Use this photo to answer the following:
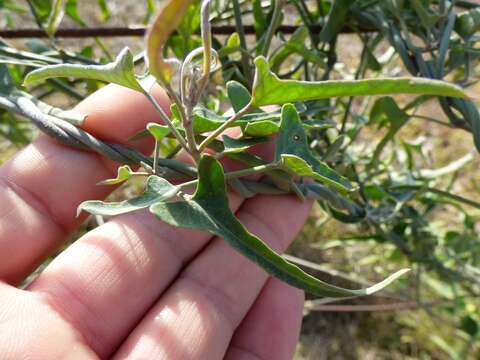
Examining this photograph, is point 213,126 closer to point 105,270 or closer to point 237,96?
point 237,96

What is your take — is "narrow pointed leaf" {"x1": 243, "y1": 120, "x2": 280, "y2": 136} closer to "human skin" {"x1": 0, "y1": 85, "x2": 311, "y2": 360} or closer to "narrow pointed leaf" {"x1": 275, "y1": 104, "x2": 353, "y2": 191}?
"narrow pointed leaf" {"x1": 275, "y1": 104, "x2": 353, "y2": 191}

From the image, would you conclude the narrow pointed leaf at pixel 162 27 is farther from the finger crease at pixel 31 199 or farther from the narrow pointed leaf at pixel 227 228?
the finger crease at pixel 31 199

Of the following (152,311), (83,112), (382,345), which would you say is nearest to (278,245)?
(152,311)

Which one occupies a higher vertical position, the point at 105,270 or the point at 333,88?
the point at 333,88

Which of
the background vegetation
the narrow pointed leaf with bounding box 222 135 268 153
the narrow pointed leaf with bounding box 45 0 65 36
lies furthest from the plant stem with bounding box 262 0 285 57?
the narrow pointed leaf with bounding box 45 0 65 36

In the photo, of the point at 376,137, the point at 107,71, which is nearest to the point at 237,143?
the point at 107,71

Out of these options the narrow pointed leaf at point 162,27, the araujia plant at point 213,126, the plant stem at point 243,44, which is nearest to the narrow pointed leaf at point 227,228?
the araujia plant at point 213,126
